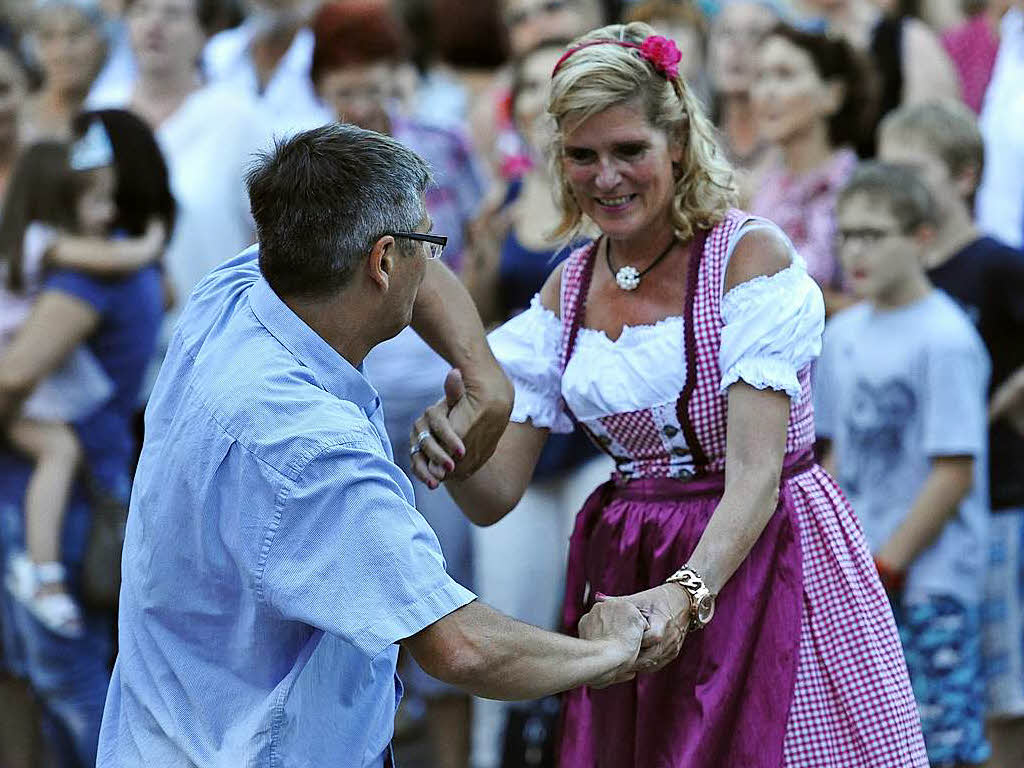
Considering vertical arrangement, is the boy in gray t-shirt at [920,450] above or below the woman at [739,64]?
below

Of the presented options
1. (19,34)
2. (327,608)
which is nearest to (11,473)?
(327,608)

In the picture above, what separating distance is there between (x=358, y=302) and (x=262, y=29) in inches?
176

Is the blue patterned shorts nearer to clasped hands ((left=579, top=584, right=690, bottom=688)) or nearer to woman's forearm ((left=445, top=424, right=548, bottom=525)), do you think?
woman's forearm ((left=445, top=424, right=548, bottom=525))

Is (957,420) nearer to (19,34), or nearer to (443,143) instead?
(443,143)

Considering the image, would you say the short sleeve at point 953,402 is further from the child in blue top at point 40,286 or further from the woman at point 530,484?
the child in blue top at point 40,286

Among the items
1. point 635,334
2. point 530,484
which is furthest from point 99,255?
point 635,334

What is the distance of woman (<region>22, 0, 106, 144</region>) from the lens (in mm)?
6438

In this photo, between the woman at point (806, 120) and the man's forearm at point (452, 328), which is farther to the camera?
the woman at point (806, 120)

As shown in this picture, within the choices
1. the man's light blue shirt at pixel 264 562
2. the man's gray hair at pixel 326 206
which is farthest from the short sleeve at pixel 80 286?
→ the man's gray hair at pixel 326 206

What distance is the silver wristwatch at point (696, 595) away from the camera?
2.82 metres

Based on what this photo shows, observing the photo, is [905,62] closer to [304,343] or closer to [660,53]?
[660,53]

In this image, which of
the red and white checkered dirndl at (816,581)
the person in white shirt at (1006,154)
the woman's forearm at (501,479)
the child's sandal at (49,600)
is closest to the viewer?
the red and white checkered dirndl at (816,581)

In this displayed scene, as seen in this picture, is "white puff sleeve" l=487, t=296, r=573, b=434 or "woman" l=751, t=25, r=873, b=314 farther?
"woman" l=751, t=25, r=873, b=314

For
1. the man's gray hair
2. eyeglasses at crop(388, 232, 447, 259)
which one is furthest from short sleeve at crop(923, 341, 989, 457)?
the man's gray hair
